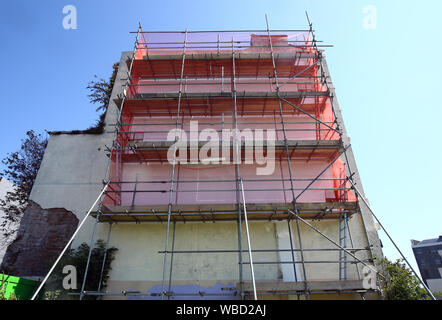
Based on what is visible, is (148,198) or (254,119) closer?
(148,198)

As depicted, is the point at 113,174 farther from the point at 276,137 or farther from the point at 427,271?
the point at 427,271

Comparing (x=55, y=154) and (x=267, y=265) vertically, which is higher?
(x=55, y=154)

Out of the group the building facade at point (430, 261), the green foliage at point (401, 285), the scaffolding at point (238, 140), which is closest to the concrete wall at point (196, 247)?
the scaffolding at point (238, 140)

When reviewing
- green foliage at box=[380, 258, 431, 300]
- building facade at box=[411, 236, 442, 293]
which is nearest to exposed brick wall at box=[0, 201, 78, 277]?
green foliage at box=[380, 258, 431, 300]

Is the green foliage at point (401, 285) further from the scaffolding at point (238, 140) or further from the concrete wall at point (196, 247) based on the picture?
the concrete wall at point (196, 247)

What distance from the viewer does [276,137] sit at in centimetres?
942

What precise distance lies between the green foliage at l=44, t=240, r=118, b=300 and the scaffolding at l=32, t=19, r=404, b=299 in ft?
1.39

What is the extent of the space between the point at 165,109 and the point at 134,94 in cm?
147

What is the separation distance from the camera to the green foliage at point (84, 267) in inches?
279

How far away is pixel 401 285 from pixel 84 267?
8071 millimetres

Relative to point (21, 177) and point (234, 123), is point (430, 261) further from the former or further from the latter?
point (21, 177)

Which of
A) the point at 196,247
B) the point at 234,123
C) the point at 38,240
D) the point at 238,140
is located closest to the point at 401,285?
the point at 196,247

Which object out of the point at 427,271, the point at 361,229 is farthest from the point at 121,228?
the point at 427,271

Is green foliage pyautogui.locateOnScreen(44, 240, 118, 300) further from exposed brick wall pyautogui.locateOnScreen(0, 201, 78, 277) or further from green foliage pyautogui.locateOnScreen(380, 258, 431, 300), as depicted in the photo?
green foliage pyautogui.locateOnScreen(380, 258, 431, 300)
